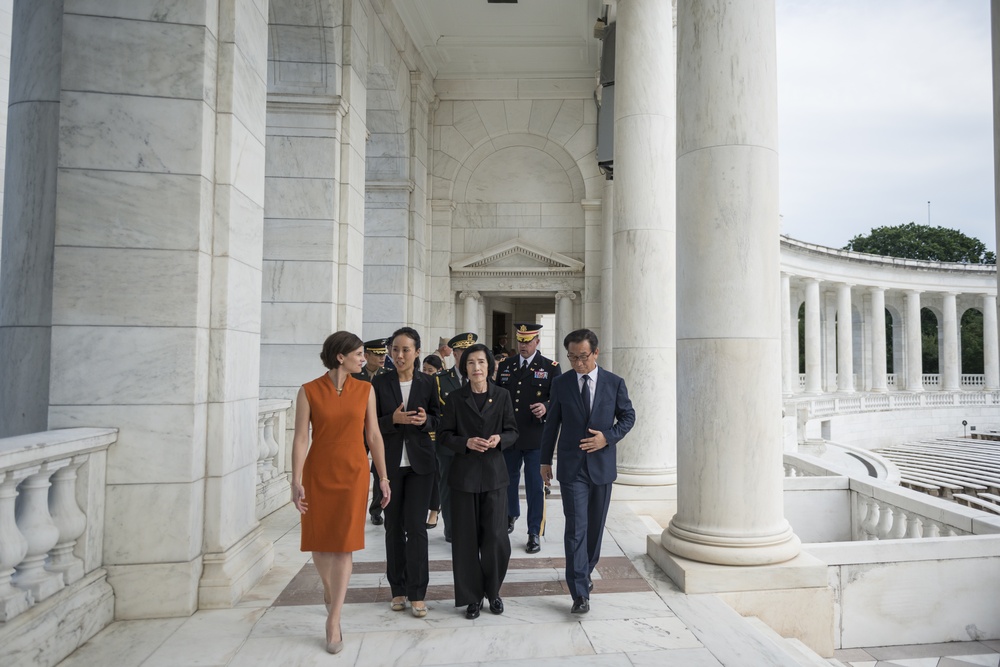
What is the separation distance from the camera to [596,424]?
9305 millimetres

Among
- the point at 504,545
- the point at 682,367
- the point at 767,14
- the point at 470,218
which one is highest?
the point at 470,218

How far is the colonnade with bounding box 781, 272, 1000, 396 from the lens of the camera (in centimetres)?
6856

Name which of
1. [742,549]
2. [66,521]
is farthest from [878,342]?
[66,521]

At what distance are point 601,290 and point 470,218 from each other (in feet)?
26.9

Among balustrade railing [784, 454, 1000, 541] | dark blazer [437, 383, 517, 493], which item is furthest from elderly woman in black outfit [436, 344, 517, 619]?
balustrade railing [784, 454, 1000, 541]

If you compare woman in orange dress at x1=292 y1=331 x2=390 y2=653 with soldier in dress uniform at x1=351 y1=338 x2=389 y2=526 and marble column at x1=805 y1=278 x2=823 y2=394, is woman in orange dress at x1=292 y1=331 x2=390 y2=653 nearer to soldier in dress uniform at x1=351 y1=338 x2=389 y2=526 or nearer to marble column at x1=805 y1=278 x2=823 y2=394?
soldier in dress uniform at x1=351 y1=338 x2=389 y2=526

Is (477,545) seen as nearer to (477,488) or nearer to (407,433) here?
(477,488)

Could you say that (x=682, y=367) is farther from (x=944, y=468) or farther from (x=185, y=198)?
(x=944, y=468)

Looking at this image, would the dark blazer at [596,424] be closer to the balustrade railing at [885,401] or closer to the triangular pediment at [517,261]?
the triangular pediment at [517,261]

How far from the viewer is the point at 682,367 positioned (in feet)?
34.4

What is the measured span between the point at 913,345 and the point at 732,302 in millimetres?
84375

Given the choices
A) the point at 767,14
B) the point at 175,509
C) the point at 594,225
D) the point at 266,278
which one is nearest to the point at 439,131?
the point at 594,225

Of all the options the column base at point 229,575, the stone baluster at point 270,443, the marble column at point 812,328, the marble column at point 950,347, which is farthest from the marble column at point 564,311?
the marble column at point 950,347

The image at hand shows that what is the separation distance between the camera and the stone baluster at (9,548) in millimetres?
6867
